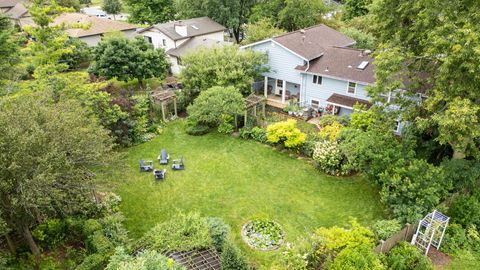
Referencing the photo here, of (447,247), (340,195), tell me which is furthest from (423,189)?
(340,195)

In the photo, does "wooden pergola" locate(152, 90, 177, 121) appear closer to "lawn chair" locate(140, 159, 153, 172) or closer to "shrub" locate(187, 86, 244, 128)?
"shrub" locate(187, 86, 244, 128)

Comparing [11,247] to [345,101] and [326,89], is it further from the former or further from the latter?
[326,89]

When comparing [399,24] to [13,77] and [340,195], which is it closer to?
[340,195]

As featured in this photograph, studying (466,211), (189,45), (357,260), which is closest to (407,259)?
(357,260)

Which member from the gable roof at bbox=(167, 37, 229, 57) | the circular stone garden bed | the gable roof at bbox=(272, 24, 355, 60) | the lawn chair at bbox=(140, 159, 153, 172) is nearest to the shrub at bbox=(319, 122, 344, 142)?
the gable roof at bbox=(272, 24, 355, 60)

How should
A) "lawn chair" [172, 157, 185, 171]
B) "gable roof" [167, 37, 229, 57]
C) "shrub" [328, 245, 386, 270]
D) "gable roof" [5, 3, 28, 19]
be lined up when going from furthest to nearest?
"gable roof" [5, 3, 28, 19]
"gable roof" [167, 37, 229, 57]
"lawn chair" [172, 157, 185, 171]
"shrub" [328, 245, 386, 270]

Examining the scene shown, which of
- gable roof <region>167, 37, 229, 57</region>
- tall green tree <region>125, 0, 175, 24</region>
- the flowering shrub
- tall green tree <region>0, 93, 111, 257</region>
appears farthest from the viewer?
tall green tree <region>125, 0, 175, 24</region>
